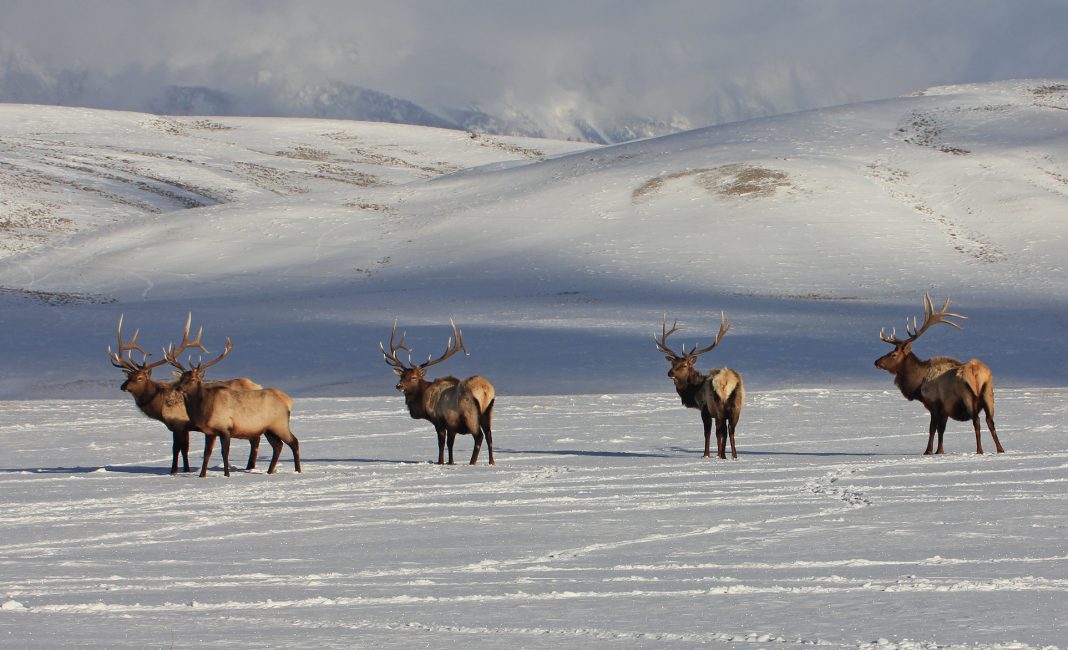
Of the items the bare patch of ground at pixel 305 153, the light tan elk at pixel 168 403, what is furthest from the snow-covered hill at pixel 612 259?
the bare patch of ground at pixel 305 153

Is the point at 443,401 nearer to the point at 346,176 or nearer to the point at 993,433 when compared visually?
the point at 993,433

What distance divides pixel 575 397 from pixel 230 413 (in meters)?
12.3

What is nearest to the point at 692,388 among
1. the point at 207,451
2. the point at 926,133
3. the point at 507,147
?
the point at 207,451

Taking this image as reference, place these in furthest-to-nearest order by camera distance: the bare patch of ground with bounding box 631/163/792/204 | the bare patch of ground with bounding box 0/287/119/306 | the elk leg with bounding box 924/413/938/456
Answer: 1. the bare patch of ground with bounding box 631/163/792/204
2. the bare patch of ground with bounding box 0/287/119/306
3. the elk leg with bounding box 924/413/938/456

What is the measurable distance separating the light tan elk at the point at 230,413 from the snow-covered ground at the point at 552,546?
53cm

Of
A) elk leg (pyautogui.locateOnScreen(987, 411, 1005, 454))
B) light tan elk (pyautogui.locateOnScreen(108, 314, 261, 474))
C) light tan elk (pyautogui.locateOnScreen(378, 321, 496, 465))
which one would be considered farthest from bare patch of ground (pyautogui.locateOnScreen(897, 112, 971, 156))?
light tan elk (pyautogui.locateOnScreen(108, 314, 261, 474))

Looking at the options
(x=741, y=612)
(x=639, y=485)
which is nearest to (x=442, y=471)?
(x=639, y=485)

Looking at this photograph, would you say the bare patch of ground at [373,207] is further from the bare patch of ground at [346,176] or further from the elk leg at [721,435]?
the elk leg at [721,435]

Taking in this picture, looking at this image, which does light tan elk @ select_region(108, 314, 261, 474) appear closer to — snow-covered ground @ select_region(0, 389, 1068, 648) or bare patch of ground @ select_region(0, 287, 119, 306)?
snow-covered ground @ select_region(0, 389, 1068, 648)

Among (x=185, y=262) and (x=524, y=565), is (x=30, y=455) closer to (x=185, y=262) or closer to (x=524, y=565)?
(x=524, y=565)

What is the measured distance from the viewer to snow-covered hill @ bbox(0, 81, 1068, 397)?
33.8 metres

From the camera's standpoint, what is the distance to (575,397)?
26984mm

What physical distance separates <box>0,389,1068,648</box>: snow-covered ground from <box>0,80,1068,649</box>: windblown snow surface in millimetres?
46

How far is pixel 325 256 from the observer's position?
52.7 m
